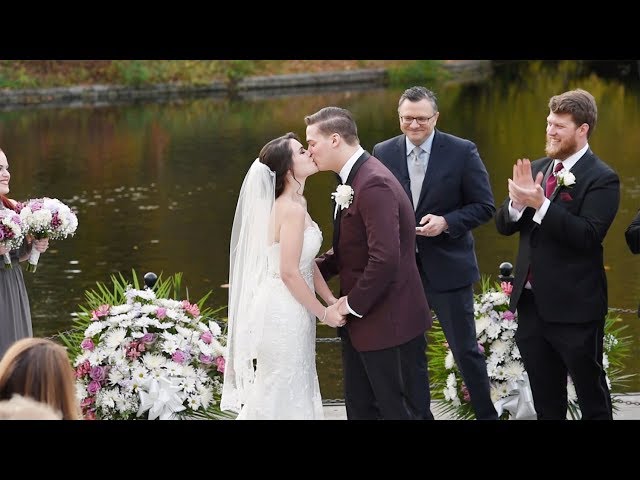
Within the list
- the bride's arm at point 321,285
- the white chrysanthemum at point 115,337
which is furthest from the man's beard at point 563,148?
the white chrysanthemum at point 115,337

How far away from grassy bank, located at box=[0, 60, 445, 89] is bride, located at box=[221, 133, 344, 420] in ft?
98.2

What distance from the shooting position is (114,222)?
17.0m

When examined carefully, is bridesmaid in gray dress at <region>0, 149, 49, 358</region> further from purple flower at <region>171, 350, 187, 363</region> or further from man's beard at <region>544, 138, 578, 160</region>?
man's beard at <region>544, 138, 578, 160</region>

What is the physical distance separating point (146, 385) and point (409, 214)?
2.03m

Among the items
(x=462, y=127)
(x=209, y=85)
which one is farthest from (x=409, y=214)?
(x=209, y=85)

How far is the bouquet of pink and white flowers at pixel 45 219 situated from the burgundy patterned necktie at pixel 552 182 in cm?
279

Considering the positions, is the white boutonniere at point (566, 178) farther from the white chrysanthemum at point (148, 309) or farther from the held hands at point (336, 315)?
the white chrysanthemum at point (148, 309)

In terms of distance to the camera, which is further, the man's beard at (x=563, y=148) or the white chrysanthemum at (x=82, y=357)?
A: the white chrysanthemum at (x=82, y=357)

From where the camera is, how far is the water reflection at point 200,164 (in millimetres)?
13305

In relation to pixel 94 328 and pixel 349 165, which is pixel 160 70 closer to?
pixel 94 328

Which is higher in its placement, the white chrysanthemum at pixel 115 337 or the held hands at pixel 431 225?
the held hands at pixel 431 225

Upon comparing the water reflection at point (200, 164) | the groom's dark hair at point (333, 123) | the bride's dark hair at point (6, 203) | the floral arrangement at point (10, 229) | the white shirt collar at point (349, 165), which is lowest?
the water reflection at point (200, 164)

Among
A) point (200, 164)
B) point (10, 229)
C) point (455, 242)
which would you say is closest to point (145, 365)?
point (10, 229)

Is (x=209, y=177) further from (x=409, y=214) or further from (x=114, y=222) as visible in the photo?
(x=409, y=214)
